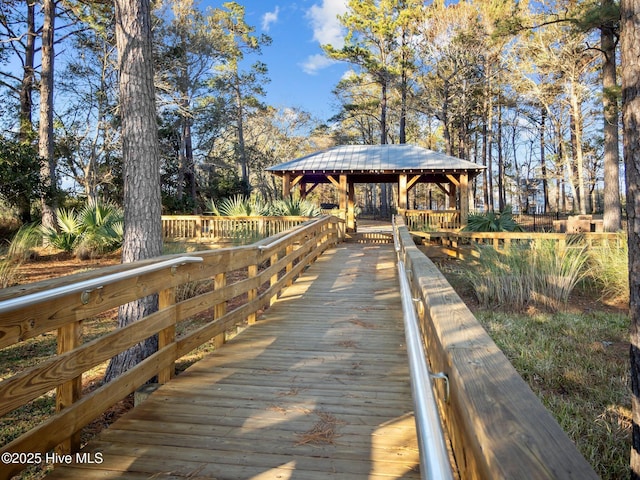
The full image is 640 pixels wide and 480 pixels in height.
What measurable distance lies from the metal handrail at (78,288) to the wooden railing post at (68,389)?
22 cm

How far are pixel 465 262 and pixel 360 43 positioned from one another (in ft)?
74.8

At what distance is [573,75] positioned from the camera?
20484mm

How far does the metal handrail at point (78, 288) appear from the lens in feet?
5.92

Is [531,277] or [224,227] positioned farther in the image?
[224,227]

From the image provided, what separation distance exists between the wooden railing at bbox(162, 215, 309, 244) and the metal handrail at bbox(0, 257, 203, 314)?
8877 millimetres

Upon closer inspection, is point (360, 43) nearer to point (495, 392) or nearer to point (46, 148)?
point (46, 148)

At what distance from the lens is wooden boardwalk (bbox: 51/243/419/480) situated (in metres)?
2.10

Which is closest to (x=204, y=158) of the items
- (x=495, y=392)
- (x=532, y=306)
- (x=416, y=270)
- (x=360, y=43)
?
(x=360, y=43)

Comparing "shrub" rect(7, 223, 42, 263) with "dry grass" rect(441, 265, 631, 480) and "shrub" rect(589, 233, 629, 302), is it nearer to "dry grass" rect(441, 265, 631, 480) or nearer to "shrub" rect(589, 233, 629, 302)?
"dry grass" rect(441, 265, 631, 480)

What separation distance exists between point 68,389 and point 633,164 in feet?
11.5

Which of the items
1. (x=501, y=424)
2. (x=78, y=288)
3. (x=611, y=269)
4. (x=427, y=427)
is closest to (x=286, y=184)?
(x=611, y=269)

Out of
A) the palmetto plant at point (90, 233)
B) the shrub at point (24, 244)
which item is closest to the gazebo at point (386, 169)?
the palmetto plant at point (90, 233)

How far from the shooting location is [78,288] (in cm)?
215

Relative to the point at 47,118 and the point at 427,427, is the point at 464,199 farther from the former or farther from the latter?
the point at 427,427
